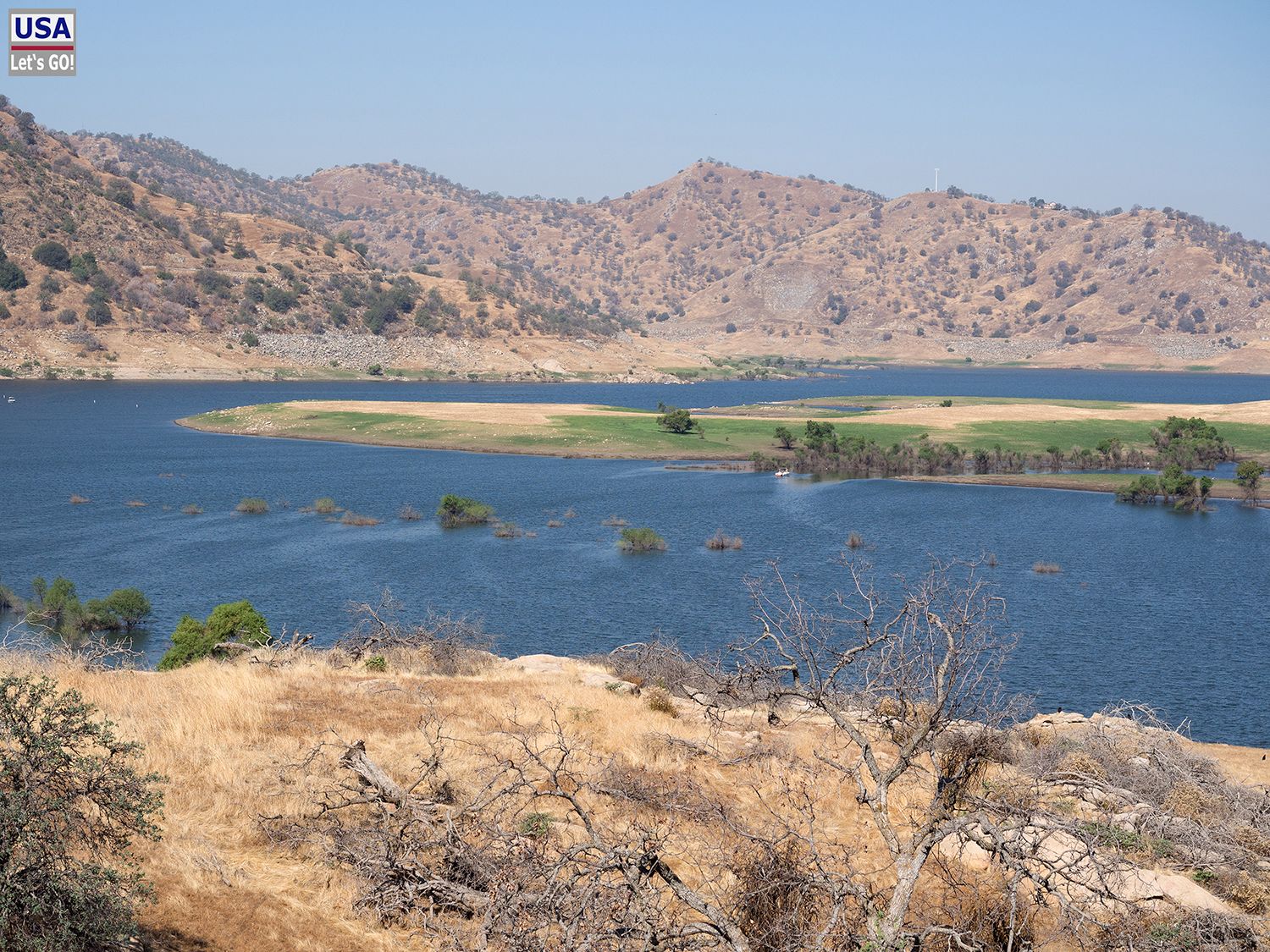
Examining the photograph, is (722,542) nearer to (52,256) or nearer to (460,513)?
(460,513)

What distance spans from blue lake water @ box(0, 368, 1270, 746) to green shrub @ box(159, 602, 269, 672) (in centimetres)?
722

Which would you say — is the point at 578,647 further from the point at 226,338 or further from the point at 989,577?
the point at 226,338

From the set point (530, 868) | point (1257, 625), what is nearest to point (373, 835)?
point (530, 868)

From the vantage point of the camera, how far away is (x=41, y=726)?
38.5 feet

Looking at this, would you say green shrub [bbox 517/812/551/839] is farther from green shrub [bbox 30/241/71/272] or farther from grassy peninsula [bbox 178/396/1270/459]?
green shrub [bbox 30/241/71/272]

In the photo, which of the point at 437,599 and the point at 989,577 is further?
the point at 989,577

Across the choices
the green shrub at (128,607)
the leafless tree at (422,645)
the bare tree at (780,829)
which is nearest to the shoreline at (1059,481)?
the green shrub at (128,607)

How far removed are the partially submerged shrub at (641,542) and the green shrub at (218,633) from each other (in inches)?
1043

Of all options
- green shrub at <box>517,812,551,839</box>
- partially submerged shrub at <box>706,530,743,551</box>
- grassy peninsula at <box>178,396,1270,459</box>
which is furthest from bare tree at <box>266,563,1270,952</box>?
grassy peninsula at <box>178,396,1270,459</box>

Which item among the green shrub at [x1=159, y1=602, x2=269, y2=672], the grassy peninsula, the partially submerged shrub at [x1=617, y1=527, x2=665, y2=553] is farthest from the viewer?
the grassy peninsula

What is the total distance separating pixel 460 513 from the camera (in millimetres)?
63719

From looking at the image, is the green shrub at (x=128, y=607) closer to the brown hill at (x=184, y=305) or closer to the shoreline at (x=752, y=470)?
the shoreline at (x=752, y=470)

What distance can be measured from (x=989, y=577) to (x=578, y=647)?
21.2 m

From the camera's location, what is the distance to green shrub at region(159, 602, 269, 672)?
30438mm
